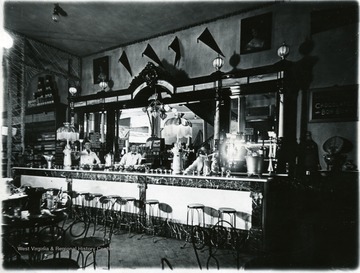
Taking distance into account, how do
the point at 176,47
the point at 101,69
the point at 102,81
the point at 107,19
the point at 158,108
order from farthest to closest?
the point at 101,69, the point at 102,81, the point at 176,47, the point at 107,19, the point at 158,108

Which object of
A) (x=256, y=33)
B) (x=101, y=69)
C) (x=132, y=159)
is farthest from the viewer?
(x=101, y=69)

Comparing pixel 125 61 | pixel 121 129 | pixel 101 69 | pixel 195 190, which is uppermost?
pixel 125 61

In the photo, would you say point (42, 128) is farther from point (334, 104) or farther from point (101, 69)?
point (334, 104)

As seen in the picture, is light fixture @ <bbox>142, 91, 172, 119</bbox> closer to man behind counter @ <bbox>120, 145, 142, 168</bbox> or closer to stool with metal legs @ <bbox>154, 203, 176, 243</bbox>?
man behind counter @ <bbox>120, 145, 142, 168</bbox>

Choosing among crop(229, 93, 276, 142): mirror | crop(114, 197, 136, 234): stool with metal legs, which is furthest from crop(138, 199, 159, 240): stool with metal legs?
crop(229, 93, 276, 142): mirror

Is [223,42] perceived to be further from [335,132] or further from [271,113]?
[335,132]

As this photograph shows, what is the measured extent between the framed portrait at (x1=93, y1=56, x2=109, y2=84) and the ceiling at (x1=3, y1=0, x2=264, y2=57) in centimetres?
54

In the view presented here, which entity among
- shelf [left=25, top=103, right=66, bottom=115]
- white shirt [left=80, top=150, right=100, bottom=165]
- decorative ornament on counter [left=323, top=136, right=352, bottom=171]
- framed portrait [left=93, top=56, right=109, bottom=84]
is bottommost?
white shirt [left=80, top=150, right=100, bottom=165]

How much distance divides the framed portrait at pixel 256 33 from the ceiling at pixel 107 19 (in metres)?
0.34

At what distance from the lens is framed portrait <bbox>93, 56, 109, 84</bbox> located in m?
9.45

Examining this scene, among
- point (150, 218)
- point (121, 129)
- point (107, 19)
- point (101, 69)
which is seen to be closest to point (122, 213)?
point (150, 218)

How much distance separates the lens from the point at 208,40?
285 inches

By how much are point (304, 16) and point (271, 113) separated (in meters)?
2.33

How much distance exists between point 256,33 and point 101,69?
5650 mm
